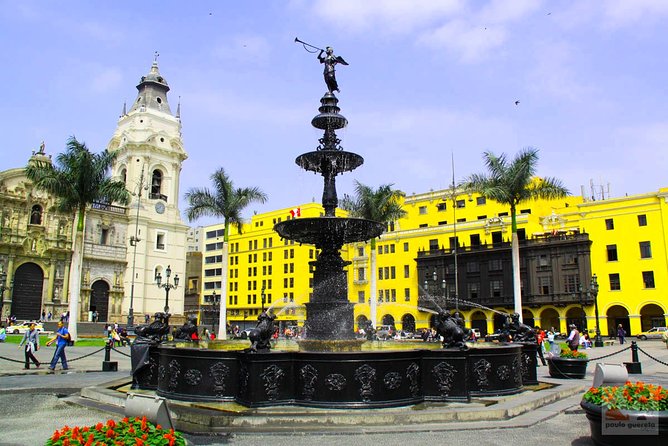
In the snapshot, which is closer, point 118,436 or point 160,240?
point 118,436

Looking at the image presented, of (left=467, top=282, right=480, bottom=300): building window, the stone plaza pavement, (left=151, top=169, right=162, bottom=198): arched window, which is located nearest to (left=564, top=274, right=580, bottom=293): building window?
(left=467, top=282, right=480, bottom=300): building window

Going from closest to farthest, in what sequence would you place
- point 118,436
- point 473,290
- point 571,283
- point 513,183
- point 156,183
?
point 118,436 < point 513,183 < point 571,283 < point 473,290 < point 156,183

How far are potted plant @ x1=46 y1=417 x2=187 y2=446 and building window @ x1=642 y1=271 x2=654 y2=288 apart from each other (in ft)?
179

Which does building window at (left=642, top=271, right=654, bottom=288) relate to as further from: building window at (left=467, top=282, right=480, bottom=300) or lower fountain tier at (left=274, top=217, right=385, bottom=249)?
lower fountain tier at (left=274, top=217, right=385, bottom=249)

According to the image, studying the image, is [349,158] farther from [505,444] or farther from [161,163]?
[161,163]

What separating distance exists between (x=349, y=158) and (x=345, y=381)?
6.71 m

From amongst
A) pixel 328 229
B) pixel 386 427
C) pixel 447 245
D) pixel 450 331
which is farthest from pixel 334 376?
pixel 447 245

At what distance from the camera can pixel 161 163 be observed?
207 ft

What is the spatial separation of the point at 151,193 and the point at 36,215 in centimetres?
1224

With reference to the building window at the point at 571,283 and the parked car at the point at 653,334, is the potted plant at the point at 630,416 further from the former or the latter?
the building window at the point at 571,283

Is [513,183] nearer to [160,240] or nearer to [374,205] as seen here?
[374,205]

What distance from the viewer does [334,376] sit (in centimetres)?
→ 895

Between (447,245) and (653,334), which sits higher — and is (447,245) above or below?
above

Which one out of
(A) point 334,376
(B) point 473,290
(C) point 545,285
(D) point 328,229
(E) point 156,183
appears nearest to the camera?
(A) point 334,376
